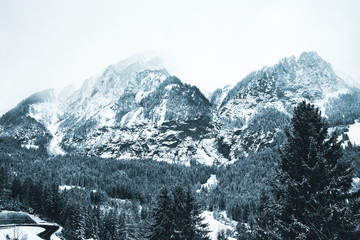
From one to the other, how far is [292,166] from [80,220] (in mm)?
91088

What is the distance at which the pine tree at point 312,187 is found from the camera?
1227 centimetres

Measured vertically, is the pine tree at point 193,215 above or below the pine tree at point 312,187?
below

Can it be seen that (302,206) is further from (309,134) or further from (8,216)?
(8,216)

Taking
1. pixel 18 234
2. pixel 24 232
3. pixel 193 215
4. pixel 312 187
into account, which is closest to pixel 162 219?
pixel 193 215

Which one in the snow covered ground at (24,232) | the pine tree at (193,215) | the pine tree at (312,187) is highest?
the pine tree at (312,187)

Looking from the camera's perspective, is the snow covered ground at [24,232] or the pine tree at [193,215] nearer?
the pine tree at [193,215]

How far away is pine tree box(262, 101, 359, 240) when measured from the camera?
40.2ft

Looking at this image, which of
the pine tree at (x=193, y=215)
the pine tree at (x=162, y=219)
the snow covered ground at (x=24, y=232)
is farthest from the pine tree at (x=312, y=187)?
the snow covered ground at (x=24, y=232)

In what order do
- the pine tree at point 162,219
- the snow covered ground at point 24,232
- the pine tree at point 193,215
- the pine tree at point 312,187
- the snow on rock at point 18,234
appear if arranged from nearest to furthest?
the pine tree at point 312,187 < the pine tree at point 162,219 < the pine tree at point 193,215 < the snow on rock at point 18,234 < the snow covered ground at point 24,232

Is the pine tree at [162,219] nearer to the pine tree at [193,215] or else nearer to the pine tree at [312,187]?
the pine tree at [193,215]

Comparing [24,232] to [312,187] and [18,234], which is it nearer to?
[18,234]

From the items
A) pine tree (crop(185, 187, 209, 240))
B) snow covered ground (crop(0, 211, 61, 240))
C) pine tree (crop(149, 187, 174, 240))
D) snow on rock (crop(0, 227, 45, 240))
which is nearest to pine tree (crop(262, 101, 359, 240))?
pine tree (crop(149, 187, 174, 240))

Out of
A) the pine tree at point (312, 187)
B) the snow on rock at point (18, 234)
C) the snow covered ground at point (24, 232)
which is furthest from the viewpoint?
the snow covered ground at point (24, 232)

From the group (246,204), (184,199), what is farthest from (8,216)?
(246,204)
